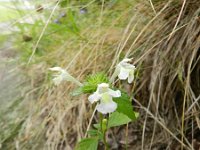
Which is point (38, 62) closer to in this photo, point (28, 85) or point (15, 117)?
point (28, 85)

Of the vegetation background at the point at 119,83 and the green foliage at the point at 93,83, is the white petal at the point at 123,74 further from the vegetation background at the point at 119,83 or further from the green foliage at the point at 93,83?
the vegetation background at the point at 119,83

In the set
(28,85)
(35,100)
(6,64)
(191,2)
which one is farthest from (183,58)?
(6,64)

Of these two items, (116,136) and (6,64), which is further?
(6,64)

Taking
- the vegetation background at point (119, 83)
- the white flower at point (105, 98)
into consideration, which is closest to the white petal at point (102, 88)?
the white flower at point (105, 98)

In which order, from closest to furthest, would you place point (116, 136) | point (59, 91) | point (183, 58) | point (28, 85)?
point (183, 58), point (116, 136), point (59, 91), point (28, 85)

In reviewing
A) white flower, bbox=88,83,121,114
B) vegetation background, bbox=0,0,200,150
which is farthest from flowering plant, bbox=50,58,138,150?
vegetation background, bbox=0,0,200,150

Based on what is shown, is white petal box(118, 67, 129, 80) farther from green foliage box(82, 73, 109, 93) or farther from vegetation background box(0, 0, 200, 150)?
vegetation background box(0, 0, 200, 150)

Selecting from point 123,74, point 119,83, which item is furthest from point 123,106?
point 119,83
